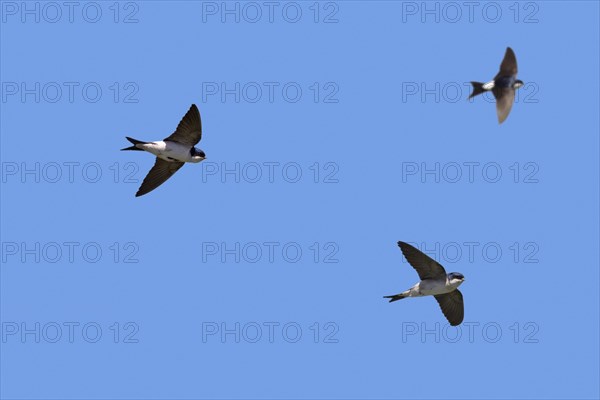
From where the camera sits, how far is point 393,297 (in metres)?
13.7

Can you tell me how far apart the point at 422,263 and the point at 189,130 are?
2.94 m

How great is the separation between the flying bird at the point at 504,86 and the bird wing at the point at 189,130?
10.4ft

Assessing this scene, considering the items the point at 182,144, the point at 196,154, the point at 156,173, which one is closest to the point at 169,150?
the point at 182,144

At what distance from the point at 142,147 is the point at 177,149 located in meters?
0.39

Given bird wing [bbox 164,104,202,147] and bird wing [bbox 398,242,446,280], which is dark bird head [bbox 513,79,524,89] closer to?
bird wing [bbox 398,242,446,280]

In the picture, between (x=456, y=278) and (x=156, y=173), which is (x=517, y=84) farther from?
(x=156, y=173)

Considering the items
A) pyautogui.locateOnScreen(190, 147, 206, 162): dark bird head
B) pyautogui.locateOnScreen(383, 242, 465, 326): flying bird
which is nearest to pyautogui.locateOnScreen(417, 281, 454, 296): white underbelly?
pyautogui.locateOnScreen(383, 242, 465, 326): flying bird

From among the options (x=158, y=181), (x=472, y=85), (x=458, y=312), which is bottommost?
(x=458, y=312)

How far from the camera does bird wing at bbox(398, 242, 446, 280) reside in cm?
1328

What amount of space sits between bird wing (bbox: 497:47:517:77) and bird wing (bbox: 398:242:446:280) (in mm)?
2397

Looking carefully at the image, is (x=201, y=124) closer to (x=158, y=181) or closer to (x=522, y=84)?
(x=158, y=181)

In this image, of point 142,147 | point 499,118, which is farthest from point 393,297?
point 142,147

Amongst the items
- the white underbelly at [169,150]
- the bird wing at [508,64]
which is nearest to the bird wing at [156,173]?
the white underbelly at [169,150]

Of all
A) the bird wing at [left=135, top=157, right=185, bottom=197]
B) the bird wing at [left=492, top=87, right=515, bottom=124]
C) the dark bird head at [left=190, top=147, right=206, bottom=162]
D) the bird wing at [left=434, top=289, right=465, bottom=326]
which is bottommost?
the bird wing at [left=434, top=289, right=465, bottom=326]
